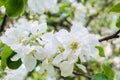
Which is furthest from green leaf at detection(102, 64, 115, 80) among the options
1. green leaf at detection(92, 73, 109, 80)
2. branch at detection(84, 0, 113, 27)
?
branch at detection(84, 0, 113, 27)

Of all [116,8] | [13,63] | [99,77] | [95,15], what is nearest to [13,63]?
[13,63]

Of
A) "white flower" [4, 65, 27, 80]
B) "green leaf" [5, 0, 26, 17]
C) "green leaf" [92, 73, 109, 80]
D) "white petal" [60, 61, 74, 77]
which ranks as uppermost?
"green leaf" [5, 0, 26, 17]

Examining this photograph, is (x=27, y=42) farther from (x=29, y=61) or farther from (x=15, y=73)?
(x=15, y=73)

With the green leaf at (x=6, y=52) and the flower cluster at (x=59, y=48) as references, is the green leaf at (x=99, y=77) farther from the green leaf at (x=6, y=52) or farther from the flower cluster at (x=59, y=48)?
the green leaf at (x=6, y=52)

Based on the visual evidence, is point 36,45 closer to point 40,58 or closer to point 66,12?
point 40,58

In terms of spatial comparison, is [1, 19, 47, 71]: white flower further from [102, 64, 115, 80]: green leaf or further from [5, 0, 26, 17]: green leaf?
[102, 64, 115, 80]: green leaf

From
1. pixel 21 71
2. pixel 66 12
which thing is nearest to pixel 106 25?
pixel 66 12

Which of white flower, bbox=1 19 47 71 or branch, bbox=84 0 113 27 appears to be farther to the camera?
branch, bbox=84 0 113 27

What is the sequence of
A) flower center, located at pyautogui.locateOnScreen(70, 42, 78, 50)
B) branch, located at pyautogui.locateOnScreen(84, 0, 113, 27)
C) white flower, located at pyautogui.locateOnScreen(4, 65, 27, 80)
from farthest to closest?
branch, located at pyautogui.locateOnScreen(84, 0, 113, 27) < white flower, located at pyautogui.locateOnScreen(4, 65, 27, 80) < flower center, located at pyautogui.locateOnScreen(70, 42, 78, 50)

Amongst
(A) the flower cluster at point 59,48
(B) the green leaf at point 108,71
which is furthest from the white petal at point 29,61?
(B) the green leaf at point 108,71
